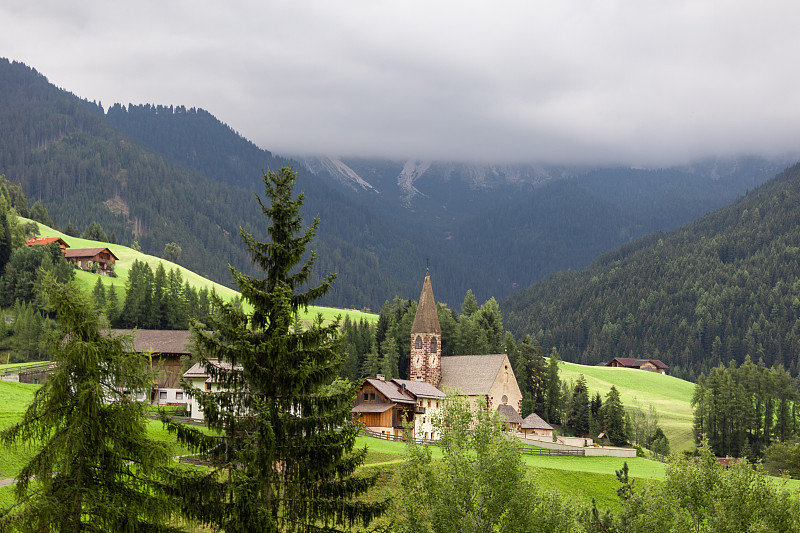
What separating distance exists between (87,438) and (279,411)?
5760 mm

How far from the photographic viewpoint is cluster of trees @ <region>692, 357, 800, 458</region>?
Result: 115 m

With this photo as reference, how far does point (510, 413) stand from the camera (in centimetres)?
9456

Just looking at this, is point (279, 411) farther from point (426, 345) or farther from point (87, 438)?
point (426, 345)

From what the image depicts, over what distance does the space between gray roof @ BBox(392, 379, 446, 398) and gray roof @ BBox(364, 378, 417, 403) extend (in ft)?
2.05

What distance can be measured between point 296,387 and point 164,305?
110m

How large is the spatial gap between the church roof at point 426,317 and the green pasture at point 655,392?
4722 centimetres

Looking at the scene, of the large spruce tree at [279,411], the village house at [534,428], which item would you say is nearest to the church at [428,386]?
the village house at [534,428]

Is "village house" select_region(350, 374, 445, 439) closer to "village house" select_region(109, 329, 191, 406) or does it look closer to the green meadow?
the green meadow

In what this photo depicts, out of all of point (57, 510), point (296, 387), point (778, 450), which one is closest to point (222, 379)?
point (296, 387)

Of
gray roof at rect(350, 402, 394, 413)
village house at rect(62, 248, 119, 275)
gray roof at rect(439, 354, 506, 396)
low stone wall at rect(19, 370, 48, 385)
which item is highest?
village house at rect(62, 248, 119, 275)

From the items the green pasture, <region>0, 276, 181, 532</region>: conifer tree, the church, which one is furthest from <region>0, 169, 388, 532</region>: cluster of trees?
the green pasture

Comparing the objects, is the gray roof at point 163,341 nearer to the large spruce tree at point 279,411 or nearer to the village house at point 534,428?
the village house at point 534,428

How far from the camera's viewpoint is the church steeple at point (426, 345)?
327 feet

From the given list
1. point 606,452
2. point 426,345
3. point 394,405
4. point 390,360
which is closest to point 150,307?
point 390,360
